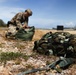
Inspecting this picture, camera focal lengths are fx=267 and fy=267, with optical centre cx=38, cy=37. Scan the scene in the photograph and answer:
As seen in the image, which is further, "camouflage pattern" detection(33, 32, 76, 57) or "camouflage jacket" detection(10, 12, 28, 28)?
"camouflage jacket" detection(10, 12, 28, 28)

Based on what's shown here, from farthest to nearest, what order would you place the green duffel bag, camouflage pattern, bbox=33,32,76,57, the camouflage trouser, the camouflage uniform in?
the camouflage uniform
the camouflage trouser
the green duffel bag
camouflage pattern, bbox=33,32,76,57

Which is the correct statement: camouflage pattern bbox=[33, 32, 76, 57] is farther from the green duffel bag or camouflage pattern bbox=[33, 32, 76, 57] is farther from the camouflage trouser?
the camouflage trouser

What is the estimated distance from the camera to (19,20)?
75.6 ft

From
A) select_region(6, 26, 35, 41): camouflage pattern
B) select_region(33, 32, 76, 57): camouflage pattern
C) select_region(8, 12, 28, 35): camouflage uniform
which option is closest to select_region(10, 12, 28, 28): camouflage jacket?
select_region(8, 12, 28, 35): camouflage uniform

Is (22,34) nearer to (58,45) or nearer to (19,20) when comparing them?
(19,20)

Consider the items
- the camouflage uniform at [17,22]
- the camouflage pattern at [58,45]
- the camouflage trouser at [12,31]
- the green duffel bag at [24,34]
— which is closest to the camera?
the camouflage pattern at [58,45]

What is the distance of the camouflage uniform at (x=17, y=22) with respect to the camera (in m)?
22.6

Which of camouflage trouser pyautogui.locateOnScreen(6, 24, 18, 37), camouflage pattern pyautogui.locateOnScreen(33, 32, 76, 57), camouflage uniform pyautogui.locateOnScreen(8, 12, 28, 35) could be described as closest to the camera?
camouflage pattern pyautogui.locateOnScreen(33, 32, 76, 57)

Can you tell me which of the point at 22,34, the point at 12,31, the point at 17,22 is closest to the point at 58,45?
the point at 22,34

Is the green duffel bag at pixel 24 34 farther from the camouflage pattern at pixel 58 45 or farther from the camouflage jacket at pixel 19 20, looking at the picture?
the camouflage pattern at pixel 58 45

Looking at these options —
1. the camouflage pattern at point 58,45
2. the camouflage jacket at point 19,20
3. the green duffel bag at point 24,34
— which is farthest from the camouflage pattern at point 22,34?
the camouflage pattern at point 58,45

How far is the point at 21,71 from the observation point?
11.9m

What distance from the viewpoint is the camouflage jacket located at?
2277 centimetres

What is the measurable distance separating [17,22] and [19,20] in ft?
0.87
